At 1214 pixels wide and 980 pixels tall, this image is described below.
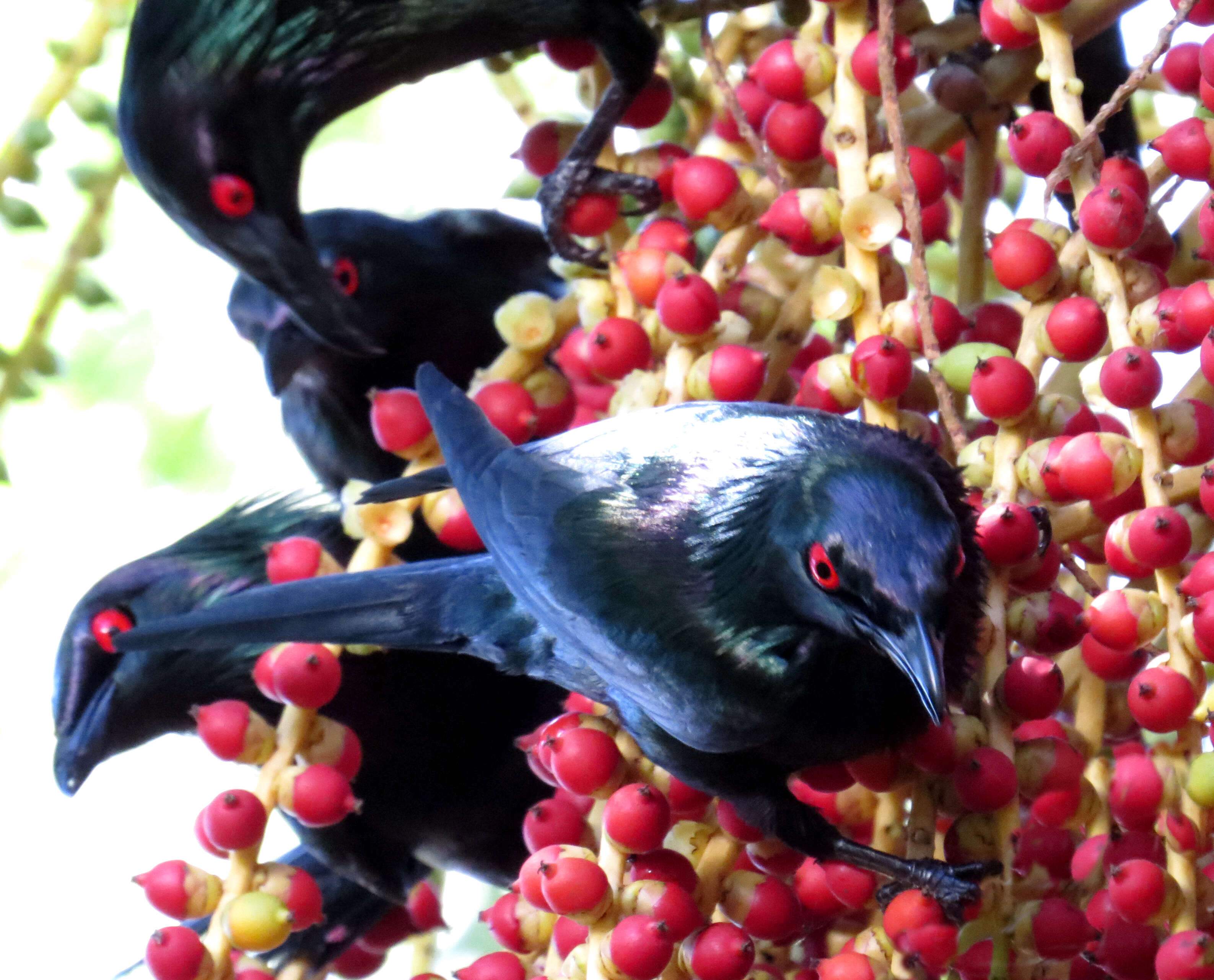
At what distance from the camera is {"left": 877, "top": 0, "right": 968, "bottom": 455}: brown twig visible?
50 cm

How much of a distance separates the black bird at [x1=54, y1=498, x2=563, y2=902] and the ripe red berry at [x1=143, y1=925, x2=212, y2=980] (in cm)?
18

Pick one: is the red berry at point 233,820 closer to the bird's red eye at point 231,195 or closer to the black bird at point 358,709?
the black bird at point 358,709

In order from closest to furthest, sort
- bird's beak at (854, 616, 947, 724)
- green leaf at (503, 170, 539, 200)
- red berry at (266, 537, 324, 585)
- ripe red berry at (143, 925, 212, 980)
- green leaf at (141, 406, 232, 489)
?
1. bird's beak at (854, 616, 947, 724)
2. ripe red berry at (143, 925, 212, 980)
3. red berry at (266, 537, 324, 585)
4. green leaf at (503, 170, 539, 200)
5. green leaf at (141, 406, 232, 489)

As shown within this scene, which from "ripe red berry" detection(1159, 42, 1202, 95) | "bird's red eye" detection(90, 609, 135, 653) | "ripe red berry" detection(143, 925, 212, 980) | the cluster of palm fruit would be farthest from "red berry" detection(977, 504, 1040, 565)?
"bird's red eye" detection(90, 609, 135, 653)

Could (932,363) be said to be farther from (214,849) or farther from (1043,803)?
(214,849)

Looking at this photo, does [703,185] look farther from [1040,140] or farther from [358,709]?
[358,709]

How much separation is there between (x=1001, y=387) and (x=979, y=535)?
0.06m

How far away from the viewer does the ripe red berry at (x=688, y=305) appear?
21.2 inches

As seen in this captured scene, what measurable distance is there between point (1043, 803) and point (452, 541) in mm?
293

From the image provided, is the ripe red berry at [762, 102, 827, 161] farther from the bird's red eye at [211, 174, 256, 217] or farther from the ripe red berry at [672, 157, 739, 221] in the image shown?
the bird's red eye at [211, 174, 256, 217]

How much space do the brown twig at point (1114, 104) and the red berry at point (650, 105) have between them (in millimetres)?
241

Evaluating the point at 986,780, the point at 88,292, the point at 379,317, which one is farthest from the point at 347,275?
the point at 986,780

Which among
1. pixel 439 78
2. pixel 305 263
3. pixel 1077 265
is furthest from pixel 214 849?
pixel 439 78

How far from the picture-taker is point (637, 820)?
Answer: 0.48m
